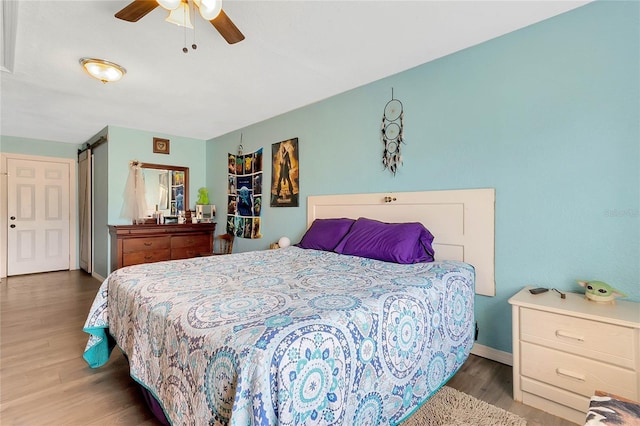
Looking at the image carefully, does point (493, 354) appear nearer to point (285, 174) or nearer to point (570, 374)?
point (570, 374)

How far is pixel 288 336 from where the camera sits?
38.6 inches

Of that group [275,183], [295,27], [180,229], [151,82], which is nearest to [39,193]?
[180,229]

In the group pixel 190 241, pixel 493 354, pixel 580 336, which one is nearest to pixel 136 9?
pixel 580 336

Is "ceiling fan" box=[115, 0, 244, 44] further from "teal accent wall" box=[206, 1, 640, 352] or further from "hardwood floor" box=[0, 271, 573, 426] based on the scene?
"hardwood floor" box=[0, 271, 573, 426]

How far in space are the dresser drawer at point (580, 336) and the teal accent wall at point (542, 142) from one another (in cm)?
43

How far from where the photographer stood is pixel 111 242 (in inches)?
171

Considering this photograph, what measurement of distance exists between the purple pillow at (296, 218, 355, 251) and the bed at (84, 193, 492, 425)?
669 millimetres

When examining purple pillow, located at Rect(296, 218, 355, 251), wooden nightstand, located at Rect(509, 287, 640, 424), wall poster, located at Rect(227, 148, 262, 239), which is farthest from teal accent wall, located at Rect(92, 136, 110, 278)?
wooden nightstand, located at Rect(509, 287, 640, 424)

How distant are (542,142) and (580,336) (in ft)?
3.95

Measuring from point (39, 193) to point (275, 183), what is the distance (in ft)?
14.3

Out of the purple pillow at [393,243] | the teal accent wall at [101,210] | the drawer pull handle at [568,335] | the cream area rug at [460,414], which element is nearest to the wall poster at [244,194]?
the teal accent wall at [101,210]

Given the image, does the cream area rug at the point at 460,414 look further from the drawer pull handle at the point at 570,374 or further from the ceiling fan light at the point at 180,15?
the ceiling fan light at the point at 180,15

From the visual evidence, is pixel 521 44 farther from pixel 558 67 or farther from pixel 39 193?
pixel 39 193

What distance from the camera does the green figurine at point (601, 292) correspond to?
1662 mm
